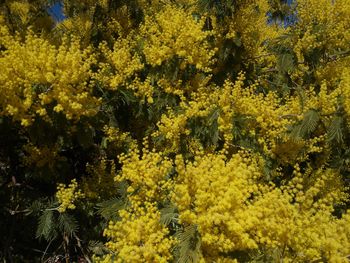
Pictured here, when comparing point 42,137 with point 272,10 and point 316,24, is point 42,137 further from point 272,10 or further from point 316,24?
point 272,10

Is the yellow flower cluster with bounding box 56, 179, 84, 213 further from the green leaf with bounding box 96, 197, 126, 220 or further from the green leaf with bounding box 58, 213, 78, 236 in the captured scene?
the green leaf with bounding box 96, 197, 126, 220

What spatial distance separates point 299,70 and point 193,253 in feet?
16.7

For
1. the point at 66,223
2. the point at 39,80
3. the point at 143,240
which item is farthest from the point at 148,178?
the point at 66,223

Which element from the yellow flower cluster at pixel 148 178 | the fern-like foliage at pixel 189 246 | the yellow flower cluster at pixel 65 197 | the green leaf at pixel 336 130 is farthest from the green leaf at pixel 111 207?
the green leaf at pixel 336 130

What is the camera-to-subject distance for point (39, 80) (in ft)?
15.3

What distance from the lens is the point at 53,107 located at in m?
4.97

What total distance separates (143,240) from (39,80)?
2.41 m

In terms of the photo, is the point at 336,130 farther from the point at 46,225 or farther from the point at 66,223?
the point at 46,225

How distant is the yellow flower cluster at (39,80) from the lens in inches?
182

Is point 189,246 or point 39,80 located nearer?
point 189,246

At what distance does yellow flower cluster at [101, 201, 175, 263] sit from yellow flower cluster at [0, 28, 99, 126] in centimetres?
189

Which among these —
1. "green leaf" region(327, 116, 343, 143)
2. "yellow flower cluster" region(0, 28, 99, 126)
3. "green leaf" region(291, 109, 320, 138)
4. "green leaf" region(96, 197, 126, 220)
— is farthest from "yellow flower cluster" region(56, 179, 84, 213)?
"green leaf" region(327, 116, 343, 143)

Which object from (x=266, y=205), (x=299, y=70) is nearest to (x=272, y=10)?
(x=299, y=70)

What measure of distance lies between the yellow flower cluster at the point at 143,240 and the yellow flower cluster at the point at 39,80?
1893 millimetres
